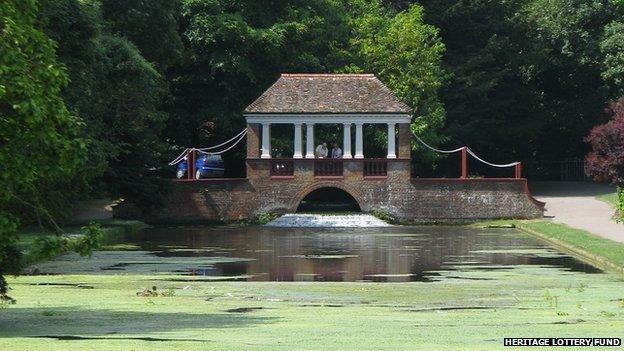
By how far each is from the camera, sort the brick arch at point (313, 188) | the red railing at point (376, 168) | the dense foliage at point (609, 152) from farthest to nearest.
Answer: the red railing at point (376, 168)
the brick arch at point (313, 188)
the dense foliage at point (609, 152)

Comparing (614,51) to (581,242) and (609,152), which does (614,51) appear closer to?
(609,152)

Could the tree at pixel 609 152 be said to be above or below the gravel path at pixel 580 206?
above

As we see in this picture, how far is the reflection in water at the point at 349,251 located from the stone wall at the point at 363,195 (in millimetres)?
3753

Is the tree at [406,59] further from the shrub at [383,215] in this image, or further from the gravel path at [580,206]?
the shrub at [383,215]

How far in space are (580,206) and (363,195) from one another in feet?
32.7

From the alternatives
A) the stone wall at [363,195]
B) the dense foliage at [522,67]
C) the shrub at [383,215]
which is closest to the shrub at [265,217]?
the stone wall at [363,195]

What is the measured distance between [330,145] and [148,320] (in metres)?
49.5

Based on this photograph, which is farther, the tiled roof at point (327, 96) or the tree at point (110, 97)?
the tiled roof at point (327, 96)

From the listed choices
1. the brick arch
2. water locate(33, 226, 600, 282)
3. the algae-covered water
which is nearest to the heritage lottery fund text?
the algae-covered water

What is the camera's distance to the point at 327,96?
210 ft

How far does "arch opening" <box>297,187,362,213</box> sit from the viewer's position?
66438 millimetres

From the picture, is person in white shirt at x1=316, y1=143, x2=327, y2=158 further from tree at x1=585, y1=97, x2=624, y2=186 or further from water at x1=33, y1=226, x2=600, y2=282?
tree at x1=585, y1=97, x2=624, y2=186

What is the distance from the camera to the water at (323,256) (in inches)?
1271

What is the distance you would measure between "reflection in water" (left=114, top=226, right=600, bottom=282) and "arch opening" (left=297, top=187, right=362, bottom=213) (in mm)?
8635
